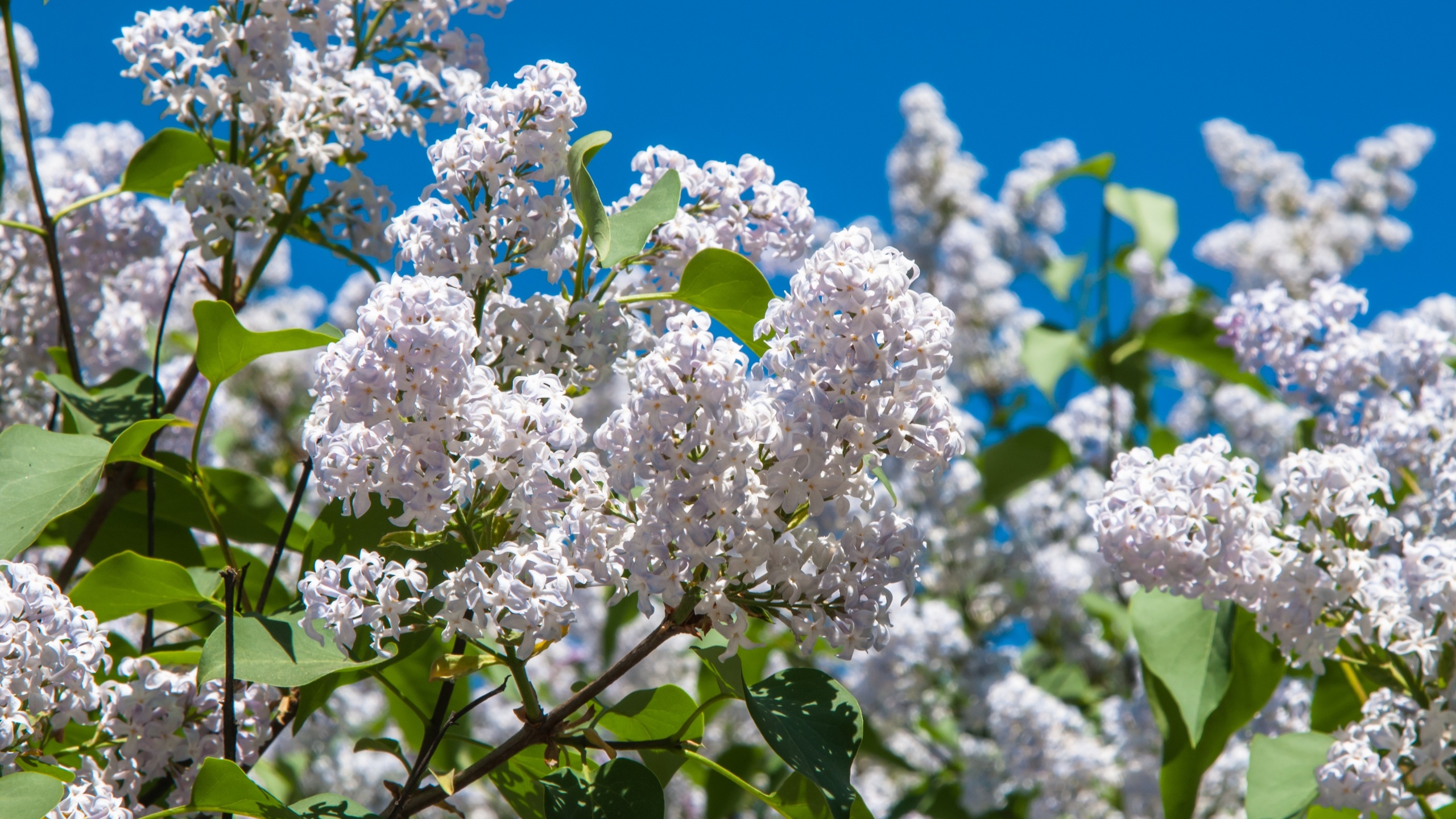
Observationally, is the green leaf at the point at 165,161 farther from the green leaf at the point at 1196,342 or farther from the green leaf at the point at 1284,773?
the green leaf at the point at 1196,342

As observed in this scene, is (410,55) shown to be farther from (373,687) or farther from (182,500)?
(373,687)

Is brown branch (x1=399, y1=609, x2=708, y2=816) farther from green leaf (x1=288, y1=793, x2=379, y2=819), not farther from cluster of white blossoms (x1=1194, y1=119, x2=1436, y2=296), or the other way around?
cluster of white blossoms (x1=1194, y1=119, x2=1436, y2=296)

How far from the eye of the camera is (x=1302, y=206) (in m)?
5.84

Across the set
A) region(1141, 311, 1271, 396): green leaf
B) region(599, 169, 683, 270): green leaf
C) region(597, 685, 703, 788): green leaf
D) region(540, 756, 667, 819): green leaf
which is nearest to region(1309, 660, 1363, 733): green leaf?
region(1141, 311, 1271, 396): green leaf

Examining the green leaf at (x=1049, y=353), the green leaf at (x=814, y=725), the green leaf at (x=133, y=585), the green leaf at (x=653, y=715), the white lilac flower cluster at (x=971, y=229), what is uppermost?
the white lilac flower cluster at (x=971, y=229)

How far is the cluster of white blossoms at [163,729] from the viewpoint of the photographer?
46.6 inches

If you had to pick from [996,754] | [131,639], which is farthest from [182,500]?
[996,754]

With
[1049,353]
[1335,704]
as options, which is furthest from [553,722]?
[1049,353]

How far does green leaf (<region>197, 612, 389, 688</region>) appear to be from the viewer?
99cm

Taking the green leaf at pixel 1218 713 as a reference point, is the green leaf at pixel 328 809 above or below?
below

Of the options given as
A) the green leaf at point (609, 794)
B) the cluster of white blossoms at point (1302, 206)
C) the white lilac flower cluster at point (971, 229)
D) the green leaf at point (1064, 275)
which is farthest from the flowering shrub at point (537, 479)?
the cluster of white blossoms at point (1302, 206)

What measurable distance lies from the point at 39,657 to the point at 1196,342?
2.26 m

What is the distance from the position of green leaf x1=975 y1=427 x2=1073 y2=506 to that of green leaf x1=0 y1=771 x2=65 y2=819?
2.25 m

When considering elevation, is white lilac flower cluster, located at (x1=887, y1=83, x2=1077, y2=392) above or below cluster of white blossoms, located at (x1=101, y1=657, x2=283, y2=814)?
above
